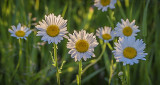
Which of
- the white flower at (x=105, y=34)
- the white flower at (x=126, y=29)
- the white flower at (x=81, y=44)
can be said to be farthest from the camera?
the white flower at (x=105, y=34)

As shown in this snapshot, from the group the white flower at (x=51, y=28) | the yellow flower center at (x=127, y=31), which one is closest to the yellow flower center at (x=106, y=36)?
the yellow flower center at (x=127, y=31)

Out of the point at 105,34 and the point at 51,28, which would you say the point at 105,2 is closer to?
the point at 105,34

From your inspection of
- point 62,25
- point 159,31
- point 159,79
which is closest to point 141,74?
point 159,79

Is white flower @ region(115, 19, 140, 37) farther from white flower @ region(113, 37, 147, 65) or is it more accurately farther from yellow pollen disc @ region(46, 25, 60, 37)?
yellow pollen disc @ region(46, 25, 60, 37)

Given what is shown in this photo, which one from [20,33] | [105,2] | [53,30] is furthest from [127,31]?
[20,33]

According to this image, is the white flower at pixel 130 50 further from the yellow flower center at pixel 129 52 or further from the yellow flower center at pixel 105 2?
the yellow flower center at pixel 105 2

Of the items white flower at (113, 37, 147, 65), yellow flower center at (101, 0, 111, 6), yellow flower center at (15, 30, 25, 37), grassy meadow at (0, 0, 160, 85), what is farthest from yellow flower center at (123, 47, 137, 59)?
yellow flower center at (15, 30, 25, 37)

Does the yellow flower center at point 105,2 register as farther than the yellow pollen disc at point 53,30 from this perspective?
Yes

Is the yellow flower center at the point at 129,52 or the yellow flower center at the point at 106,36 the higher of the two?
the yellow flower center at the point at 106,36
